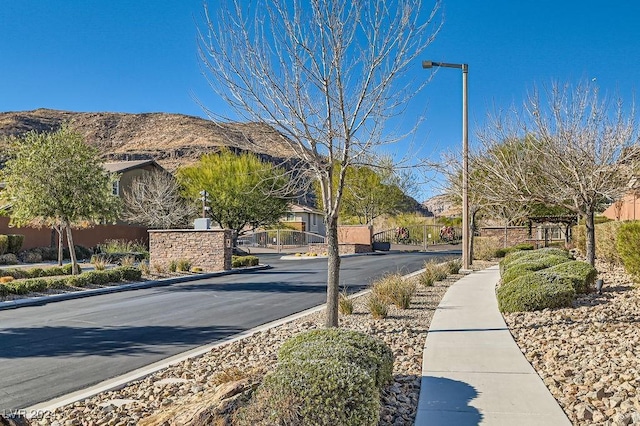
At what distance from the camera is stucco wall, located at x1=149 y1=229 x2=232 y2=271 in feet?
76.9

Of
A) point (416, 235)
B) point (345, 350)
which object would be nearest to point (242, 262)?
point (345, 350)

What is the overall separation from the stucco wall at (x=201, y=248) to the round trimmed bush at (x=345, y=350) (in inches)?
692

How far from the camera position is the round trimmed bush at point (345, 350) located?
16.6ft

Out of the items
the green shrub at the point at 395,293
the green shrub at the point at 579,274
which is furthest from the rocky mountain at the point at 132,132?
the green shrub at the point at 395,293

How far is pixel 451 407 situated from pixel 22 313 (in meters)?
10.9

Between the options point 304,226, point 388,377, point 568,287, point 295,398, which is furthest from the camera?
point 304,226

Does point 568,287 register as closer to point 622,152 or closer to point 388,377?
point 622,152

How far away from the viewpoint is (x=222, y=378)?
18.2 ft

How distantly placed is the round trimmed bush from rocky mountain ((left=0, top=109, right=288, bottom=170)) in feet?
305

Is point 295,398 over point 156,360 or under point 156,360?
over

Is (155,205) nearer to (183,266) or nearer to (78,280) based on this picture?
(183,266)

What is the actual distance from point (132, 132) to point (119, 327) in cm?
12686

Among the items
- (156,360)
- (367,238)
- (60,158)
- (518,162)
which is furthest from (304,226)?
(156,360)

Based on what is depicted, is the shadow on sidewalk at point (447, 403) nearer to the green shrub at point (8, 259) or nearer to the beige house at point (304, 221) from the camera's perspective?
the green shrub at point (8, 259)
